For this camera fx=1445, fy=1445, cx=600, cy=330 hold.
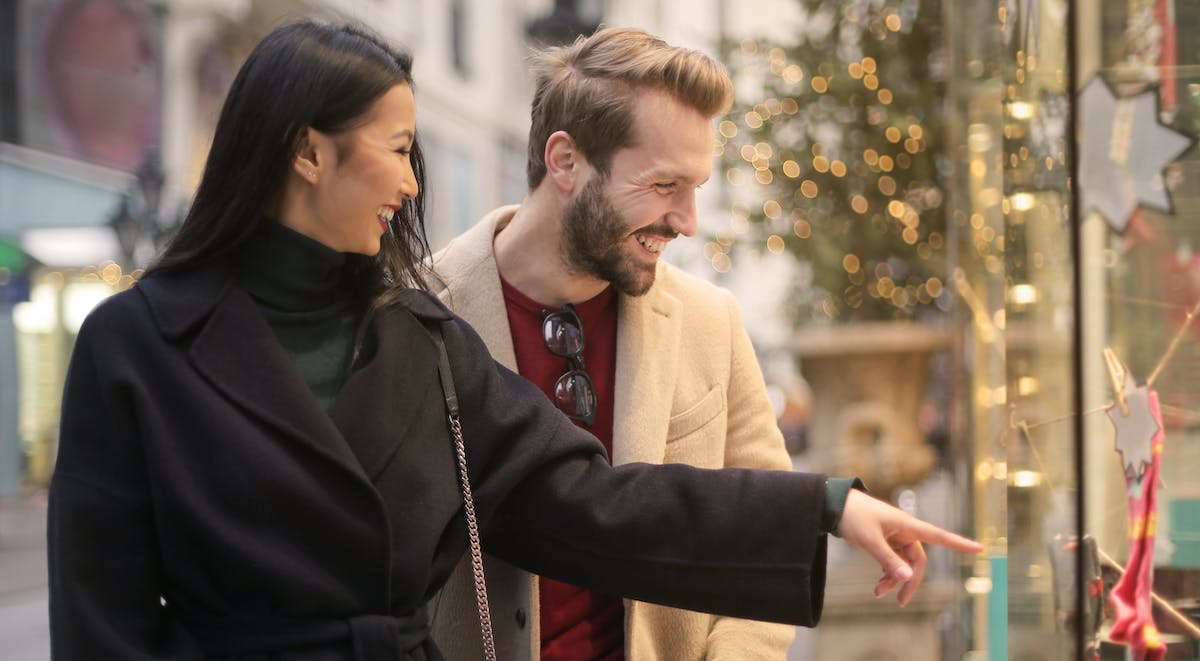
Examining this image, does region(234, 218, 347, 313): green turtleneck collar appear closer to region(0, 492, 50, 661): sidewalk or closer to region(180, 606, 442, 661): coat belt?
region(180, 606, 442, 661): coat belt

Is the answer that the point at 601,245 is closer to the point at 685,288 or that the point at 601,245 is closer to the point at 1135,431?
the point at 685,288

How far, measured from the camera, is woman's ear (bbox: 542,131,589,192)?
88.0 inches

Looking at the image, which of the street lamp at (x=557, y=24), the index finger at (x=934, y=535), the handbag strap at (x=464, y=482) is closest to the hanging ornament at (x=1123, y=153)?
the index finger at (x=934, y=535)

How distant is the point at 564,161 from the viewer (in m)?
2.26

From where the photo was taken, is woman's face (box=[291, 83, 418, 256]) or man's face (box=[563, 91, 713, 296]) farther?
man's face (box=[563, 91, 713, 296])

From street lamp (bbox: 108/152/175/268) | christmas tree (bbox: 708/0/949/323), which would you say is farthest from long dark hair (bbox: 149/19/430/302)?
street lamp (bbox: 108/152/175/268)

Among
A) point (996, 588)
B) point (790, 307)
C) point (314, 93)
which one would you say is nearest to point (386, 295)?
point (314, 93)

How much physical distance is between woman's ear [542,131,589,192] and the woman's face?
1.64ft

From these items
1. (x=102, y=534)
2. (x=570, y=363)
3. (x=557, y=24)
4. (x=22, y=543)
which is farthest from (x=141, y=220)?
(x=102, y=534)

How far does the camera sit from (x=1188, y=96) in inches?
72.6

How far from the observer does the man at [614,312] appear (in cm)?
212

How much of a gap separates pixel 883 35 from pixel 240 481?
6.11 metres

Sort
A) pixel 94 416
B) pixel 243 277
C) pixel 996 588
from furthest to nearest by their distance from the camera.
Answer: pixel 996 588 < pixel 243 277 < pixel 94 416

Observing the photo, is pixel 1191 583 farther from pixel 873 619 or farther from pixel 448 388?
pixel 873 619
